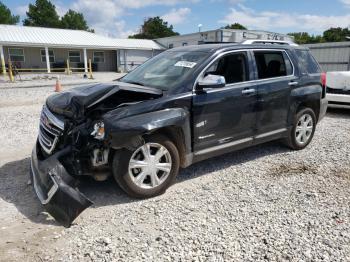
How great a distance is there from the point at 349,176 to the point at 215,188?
2073mm

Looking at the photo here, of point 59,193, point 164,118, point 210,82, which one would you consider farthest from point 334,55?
point 59,193

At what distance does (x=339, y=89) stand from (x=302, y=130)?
159 inches

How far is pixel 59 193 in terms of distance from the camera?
10.4 feet

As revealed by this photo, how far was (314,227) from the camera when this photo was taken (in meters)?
3.13

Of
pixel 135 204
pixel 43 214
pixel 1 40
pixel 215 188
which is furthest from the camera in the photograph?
pixel 1 40

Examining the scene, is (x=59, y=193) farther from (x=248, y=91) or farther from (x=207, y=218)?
(x=248, y=91)

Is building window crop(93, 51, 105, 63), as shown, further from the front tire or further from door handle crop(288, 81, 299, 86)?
the front tire

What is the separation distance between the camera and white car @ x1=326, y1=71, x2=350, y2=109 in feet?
27.8

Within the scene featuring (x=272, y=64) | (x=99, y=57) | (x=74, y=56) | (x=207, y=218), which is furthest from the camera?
(x=99, y=57)

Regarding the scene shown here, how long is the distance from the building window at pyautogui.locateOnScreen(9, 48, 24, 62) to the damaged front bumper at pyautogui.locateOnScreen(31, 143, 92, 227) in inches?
1190

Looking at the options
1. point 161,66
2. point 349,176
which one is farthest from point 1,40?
point 349,176

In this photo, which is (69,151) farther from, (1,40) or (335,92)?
(1,40)

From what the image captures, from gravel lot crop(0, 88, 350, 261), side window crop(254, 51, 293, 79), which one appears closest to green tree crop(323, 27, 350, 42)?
side window crop(254, 51, 293, 79)

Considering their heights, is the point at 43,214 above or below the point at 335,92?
below
